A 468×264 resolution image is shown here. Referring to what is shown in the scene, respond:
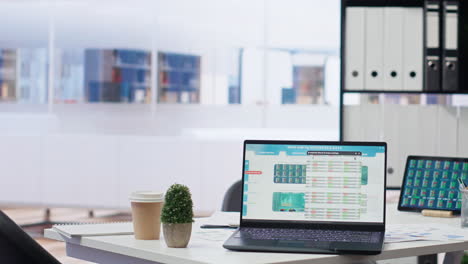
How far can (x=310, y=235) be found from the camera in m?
1.98

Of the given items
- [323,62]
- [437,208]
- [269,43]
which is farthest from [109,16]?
[437,208]

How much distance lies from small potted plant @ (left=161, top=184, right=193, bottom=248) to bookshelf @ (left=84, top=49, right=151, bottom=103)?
442 cm

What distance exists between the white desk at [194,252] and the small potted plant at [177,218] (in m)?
0.03

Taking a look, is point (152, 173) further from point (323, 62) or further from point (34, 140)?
point (323, 62)

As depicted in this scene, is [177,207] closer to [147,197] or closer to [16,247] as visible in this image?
[147,197]

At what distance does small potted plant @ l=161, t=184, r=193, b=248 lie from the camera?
1848 mm

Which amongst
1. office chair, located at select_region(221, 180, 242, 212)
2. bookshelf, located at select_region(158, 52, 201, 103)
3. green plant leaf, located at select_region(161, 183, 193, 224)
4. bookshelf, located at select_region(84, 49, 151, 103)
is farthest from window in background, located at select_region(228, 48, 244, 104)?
green plant leaf, located at select_region(161, 183, 193, 224)

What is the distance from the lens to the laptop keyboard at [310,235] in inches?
75.9

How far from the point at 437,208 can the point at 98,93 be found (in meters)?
4.12

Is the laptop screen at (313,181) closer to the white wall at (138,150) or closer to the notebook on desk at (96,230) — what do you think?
the notebook on desk at (96,230)

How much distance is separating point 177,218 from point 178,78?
4481 mm

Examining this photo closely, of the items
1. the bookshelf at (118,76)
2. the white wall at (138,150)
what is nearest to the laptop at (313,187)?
the white wall at (138,150)

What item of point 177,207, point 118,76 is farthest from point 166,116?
point 177,207

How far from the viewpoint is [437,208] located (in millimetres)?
2670
